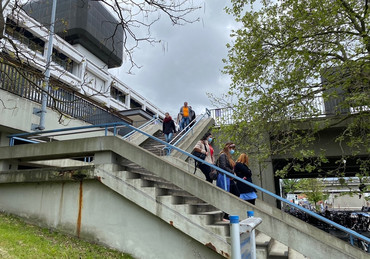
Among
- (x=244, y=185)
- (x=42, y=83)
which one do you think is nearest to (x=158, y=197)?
(x=244, y=185)

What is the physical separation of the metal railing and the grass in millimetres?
2607

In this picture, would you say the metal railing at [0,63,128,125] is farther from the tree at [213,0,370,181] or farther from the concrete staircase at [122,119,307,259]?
the tree at [213,0,370,181]

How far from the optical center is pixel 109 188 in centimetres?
576

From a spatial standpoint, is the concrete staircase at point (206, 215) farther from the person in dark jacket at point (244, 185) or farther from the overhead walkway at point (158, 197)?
the person in dark jacket at point (244, 185)

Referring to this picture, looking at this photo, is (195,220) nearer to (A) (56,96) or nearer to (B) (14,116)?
(B) (14,116)

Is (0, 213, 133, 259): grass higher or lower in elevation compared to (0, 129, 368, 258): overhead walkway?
lower

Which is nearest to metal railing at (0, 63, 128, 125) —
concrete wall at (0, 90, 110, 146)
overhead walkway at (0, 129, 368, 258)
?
concrete wall at (0, 90, 110, 146)

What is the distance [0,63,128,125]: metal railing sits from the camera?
27.7 ft

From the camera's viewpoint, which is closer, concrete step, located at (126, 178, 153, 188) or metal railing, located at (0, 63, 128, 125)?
concrete step, located at (126, 178, 153, 188)

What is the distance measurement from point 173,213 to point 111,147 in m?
1.98

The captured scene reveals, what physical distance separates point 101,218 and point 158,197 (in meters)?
1.44

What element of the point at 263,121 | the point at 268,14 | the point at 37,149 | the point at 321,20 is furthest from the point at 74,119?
the point at 321,20

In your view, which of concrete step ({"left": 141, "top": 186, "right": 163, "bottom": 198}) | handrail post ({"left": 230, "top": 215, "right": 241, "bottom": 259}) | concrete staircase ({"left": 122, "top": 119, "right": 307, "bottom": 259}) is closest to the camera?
handrail post ({"left": 230, "top": 215, "right": 241, "bottom": 259})

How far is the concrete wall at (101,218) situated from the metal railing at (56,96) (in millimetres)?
2018
